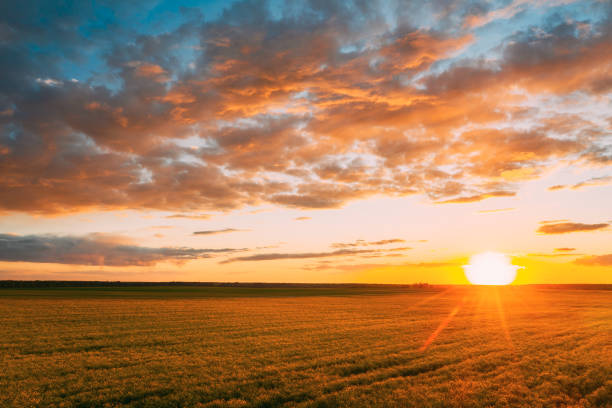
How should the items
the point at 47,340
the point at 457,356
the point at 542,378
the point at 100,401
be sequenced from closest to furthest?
the point at 100,401 < the point at 542,378 < the point at 457,356 < the point at 47,340

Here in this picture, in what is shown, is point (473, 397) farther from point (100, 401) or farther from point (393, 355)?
point (100, 401)

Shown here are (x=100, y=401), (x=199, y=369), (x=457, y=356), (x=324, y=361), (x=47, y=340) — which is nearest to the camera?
(x=100, y=401)

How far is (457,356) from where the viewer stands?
1945 centimetres

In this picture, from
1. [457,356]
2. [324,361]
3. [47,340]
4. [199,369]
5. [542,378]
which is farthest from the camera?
[47,340]

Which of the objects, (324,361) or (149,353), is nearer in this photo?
(324,361)

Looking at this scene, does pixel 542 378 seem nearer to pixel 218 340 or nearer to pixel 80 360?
pixel 218 340

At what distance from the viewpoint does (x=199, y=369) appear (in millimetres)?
16984

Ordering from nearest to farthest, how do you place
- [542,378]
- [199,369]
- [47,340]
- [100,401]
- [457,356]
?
[100,401], [542,378], [199,369], [457,356], [47,340]

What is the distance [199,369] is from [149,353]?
16.1 feet

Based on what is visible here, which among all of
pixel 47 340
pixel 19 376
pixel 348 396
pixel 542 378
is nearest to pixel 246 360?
pixel 348 396

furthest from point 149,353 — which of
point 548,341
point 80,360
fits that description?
point 548,341

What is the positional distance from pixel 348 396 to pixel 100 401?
25.8ft

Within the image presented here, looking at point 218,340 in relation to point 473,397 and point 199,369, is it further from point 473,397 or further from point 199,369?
point 473,397

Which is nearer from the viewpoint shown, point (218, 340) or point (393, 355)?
point (393, 355)
